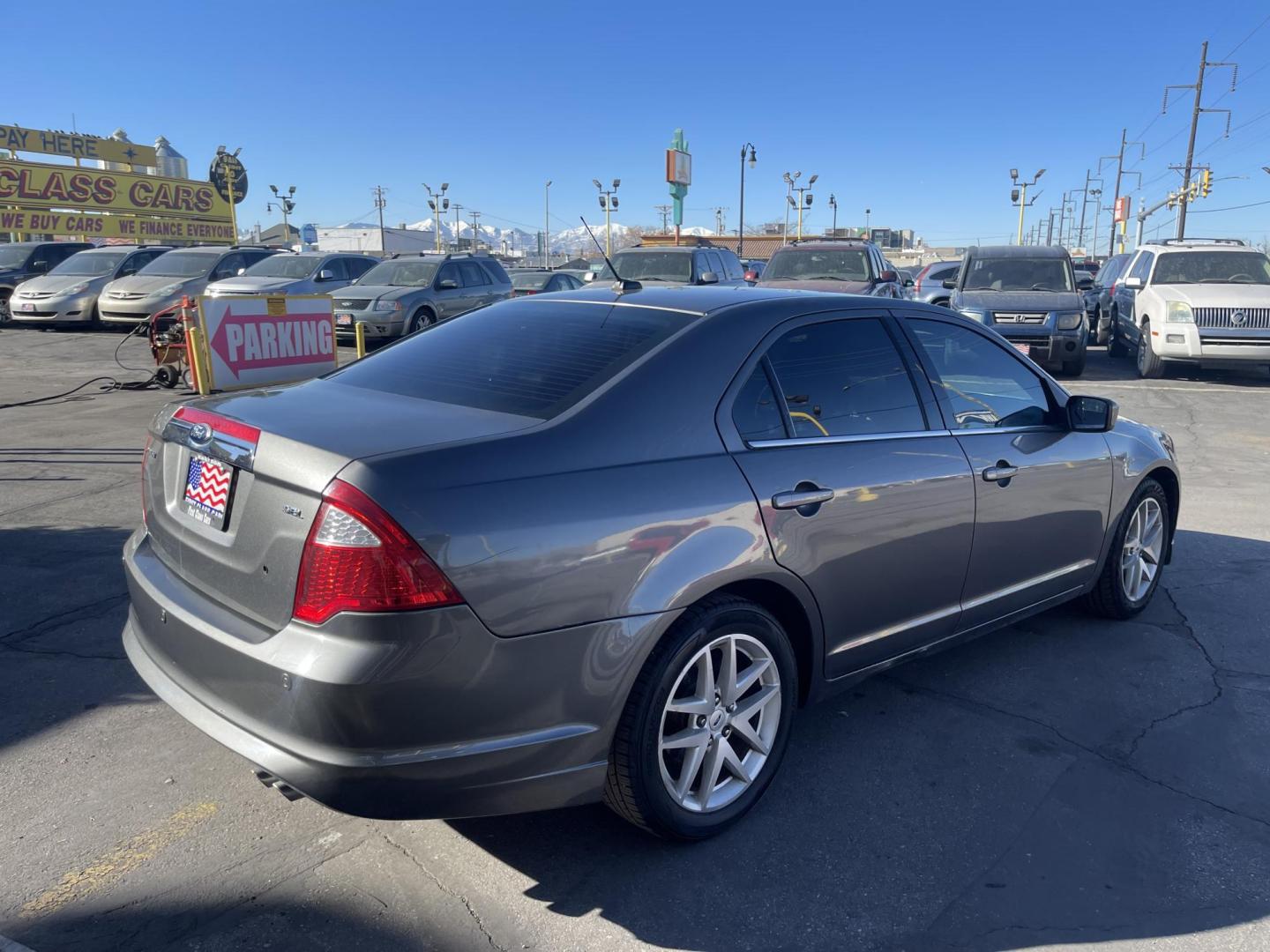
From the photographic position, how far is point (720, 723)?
2932mm

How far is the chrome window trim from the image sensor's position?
10.0ft

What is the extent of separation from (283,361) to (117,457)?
3384 millimetres

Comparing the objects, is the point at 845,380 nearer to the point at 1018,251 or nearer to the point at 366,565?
the point at 366,565

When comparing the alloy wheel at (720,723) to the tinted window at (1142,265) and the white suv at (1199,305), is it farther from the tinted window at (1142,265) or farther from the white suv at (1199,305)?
the tinted window at (1142,265)

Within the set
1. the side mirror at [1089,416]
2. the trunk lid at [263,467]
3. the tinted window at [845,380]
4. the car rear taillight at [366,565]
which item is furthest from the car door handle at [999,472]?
the car rear taillight at [366,565]

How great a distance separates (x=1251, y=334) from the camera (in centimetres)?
1280

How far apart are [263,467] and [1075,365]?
13.4 meters

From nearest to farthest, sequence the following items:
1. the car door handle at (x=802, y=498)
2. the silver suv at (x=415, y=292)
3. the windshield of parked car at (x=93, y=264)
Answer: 1. the car door handle at (x=802, y=498)
2. the silver suv at (x=415, y=292)
3. the windshield of parked car at (x=93, y=264)

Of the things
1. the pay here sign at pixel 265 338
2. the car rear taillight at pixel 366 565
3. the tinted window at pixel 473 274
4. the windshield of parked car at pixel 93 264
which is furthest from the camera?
the windshield of parked car at pixel 93 264

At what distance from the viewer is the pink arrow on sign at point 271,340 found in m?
10.2

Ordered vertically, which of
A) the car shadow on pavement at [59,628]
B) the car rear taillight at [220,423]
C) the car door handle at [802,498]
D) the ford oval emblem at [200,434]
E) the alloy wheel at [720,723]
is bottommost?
the car shadow on pavement at [59,628]

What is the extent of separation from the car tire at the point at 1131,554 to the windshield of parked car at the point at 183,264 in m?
17.4

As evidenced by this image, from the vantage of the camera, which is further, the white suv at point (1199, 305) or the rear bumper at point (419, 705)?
the white suv at point (1199, 305)

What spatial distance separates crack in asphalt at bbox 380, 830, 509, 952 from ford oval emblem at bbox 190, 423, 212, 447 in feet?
4.26
